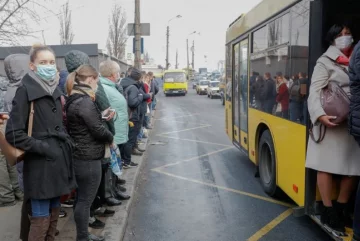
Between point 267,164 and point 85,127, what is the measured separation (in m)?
3.38

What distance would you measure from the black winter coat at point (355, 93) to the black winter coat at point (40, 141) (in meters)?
2.39

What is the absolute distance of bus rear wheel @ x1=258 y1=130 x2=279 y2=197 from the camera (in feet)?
18.3

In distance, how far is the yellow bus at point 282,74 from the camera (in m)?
4.19

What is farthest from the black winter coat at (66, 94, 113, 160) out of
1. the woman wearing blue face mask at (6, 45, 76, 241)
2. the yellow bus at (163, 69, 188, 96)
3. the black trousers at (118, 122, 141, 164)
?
the yellow bus at (163, 69, 188, 96)

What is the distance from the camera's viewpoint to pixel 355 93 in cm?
336

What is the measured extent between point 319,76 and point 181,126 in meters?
11.2

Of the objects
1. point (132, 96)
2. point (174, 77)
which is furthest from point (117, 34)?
point (132, 96)

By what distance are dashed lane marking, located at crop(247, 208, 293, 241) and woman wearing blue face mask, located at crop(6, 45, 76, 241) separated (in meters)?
2.29

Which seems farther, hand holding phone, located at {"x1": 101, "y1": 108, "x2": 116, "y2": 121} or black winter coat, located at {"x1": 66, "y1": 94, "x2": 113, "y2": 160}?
hand holding phone, located at {"x1": 101, "y1": 108, "x2": 116, "y2": 121}

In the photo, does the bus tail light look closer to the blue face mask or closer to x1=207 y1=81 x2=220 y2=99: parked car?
the blue face mask

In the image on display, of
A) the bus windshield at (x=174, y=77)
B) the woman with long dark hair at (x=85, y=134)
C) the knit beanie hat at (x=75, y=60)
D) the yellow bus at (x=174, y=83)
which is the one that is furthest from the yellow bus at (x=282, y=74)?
the bus windshield at (x=174, y=77)

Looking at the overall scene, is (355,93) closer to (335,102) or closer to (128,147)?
(335,102)

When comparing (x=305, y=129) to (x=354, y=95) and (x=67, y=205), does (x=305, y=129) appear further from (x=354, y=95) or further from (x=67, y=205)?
(x=67, y=205)

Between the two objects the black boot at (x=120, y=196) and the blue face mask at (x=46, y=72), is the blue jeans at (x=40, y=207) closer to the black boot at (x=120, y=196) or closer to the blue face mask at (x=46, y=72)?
the blue face mask at (x=46, y=72)
